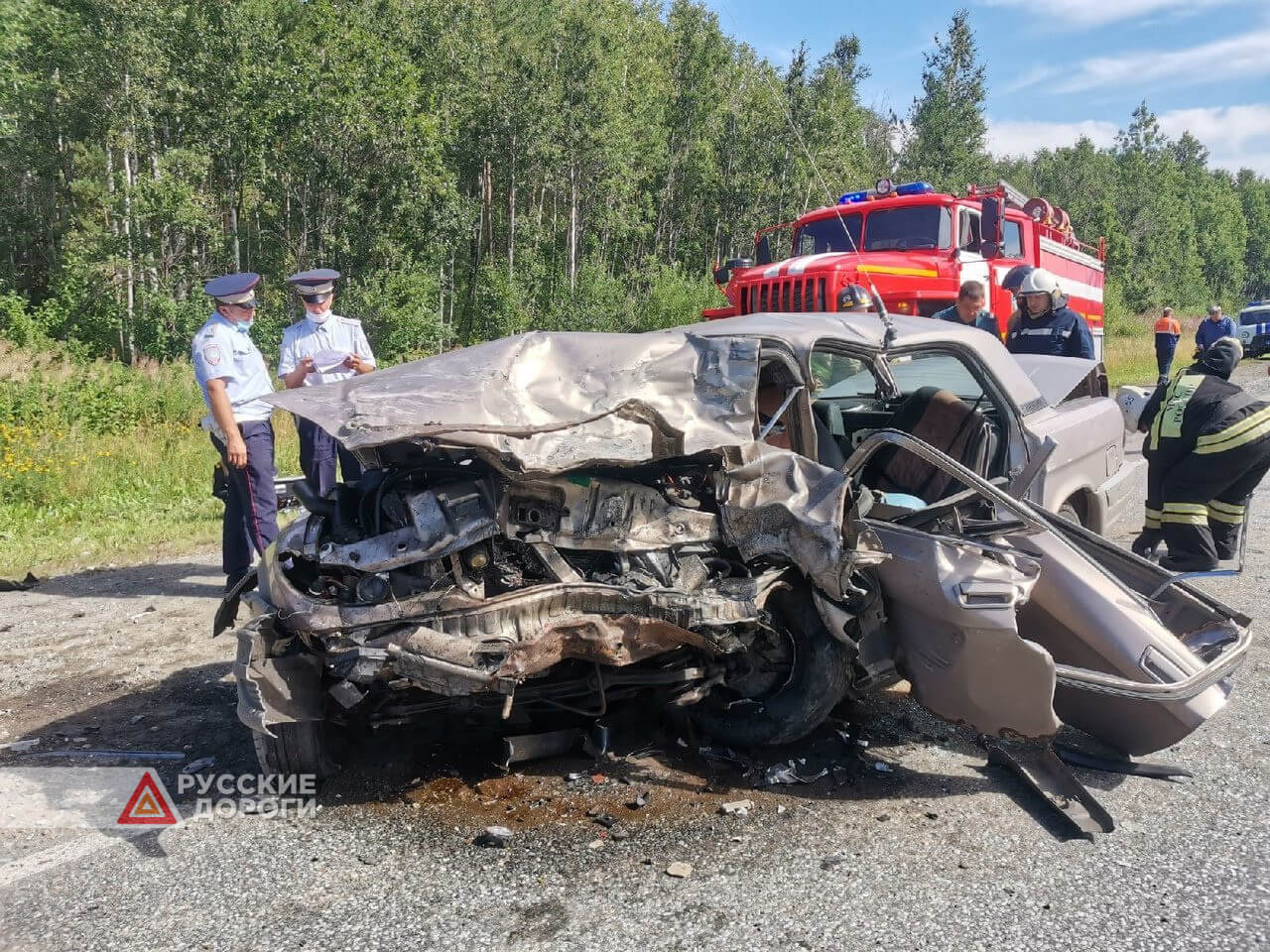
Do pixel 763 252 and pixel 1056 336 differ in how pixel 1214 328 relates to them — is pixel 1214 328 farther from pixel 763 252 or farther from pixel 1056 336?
pixel 1056 336

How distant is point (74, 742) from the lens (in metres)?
3.77

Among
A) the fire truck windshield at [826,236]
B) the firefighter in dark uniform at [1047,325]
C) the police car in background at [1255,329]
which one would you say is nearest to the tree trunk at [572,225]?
the fire truck windshield at [826,236]

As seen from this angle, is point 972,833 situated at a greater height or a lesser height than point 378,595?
lesser

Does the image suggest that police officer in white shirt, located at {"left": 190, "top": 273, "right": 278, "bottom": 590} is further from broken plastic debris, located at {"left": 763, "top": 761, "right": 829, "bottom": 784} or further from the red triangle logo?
broken plastic debris, located at {"left": 763, "top": 761, "right": 829, "bottom": 784}

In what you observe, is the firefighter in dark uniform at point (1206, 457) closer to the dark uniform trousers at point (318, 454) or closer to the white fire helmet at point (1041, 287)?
the white fire helmet at point (1041, 287)

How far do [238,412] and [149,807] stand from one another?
261 centimetres

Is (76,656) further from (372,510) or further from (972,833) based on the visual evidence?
(972,833)

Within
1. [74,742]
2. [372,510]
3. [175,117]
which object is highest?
[175,117]

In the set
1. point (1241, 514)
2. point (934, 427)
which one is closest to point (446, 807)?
point (934, 427)

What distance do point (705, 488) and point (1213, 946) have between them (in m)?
1.91

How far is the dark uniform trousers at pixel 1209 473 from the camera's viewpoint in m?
5.07

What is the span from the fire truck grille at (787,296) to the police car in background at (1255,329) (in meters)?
17.4

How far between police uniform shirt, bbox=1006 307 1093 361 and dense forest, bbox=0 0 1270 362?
7847 mm

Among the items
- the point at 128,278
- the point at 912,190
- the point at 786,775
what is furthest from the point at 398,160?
the point at 786,775
